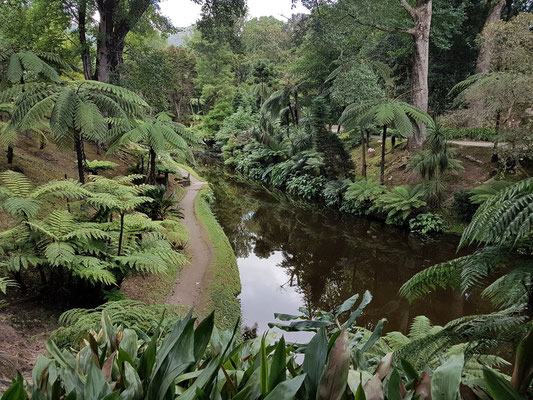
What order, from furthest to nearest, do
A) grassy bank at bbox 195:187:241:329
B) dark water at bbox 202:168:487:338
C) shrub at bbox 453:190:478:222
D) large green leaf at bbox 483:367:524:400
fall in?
shrub at bbox 453:190:478:222 < dark water at bbox 202:168:487:338 < grassy bank at bbox 195:187:241:329 < large green leaf at bbox 483:367:524:400

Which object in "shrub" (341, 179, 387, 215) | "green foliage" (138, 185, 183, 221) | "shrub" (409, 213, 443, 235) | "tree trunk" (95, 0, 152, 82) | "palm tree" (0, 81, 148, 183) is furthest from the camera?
"shrub" (341, 179, 387, 215)

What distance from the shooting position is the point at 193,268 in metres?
5.57

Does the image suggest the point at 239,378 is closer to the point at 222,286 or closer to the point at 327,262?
the point at 222,286

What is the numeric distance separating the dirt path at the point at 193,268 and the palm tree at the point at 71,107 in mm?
1937

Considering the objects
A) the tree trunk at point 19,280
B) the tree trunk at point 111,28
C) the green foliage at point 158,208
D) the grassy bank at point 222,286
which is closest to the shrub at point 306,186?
the grassy bank at point 222,286

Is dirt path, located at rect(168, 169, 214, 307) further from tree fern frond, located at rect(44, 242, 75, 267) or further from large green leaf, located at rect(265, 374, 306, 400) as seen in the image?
large green leaf, located at rect(265, 374, 306, 400)

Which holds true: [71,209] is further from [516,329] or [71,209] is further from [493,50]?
[493,50]

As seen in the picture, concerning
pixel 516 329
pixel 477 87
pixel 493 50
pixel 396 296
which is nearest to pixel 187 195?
pixel 396 296

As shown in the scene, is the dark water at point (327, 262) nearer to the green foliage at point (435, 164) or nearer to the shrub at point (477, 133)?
the green foliage at point (435, 164)

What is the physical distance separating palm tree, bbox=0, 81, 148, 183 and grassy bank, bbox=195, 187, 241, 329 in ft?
7.38

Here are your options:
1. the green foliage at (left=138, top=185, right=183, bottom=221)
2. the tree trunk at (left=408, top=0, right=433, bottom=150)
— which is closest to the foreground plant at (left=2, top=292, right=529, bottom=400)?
the green foliage at (left=138, top=185, right=183, bottom=221)

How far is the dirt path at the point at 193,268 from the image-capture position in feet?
15.2

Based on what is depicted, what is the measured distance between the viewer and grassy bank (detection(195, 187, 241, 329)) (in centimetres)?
443

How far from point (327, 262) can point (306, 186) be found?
5.54 m
